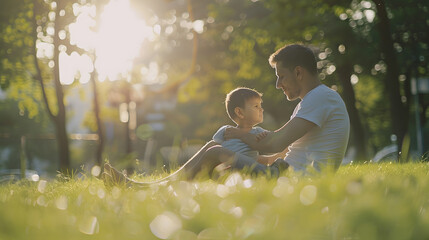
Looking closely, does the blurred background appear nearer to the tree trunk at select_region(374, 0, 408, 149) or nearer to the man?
the tree trunk at select_region(374, 0, 408, 149)

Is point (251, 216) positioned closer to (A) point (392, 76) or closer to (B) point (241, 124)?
(B) point (241, 124)

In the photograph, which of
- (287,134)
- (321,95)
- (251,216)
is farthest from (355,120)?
(251,216)

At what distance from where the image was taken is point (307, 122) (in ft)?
16.9

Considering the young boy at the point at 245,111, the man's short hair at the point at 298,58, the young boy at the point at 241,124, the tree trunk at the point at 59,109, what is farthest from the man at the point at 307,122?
the tree trunk at the point at 59,109

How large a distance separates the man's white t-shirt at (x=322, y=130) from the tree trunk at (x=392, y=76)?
647 cm

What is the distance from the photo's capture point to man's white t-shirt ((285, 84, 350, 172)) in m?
5.15

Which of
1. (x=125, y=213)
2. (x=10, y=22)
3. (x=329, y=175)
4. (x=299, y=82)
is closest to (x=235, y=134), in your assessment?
(x=299, y=82)

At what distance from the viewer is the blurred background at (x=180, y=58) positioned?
12117 mm

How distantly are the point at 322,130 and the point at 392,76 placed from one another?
6793 millimetres

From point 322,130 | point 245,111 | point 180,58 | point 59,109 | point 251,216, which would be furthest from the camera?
point 180,58

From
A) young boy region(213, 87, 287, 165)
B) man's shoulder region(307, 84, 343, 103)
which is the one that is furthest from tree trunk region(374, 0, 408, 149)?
man's shoulder region(307, 84, 343, 103)

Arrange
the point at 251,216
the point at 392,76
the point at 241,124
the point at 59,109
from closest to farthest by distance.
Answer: the point at 251,216, the point at 241,124, the point at 392,76, the point at 59,109

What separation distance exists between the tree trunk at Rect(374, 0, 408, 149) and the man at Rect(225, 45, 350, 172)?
21.1 feet

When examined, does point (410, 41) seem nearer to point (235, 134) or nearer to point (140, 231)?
point (235, 134)
